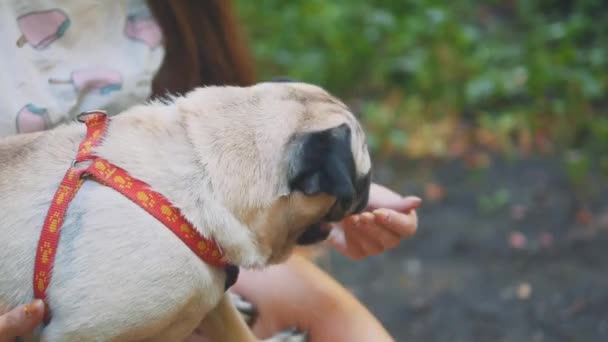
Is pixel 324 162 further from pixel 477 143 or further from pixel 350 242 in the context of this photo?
pixel 477 143

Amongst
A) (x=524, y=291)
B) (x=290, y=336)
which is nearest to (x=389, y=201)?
(x=290, y=336)

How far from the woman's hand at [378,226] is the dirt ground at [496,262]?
82 centimetres

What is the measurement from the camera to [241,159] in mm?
1287

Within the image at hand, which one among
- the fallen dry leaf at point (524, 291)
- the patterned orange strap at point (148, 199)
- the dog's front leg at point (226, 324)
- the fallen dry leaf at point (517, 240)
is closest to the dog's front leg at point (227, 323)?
the dog's front leg at point (226, 324)

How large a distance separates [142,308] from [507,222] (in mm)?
1765

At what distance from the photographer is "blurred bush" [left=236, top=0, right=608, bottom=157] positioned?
311cm

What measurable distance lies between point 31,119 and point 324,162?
21.9 inches

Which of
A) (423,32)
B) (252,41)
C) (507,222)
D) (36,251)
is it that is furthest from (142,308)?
(252,41)

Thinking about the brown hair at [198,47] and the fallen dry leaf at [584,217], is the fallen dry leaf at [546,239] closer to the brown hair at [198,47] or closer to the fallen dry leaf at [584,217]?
the fallen dry leaf at [584,217]

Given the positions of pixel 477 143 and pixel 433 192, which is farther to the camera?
pixel 477 143

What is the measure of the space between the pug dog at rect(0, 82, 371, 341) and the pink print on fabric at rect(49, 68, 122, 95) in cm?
19

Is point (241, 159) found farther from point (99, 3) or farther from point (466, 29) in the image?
point (466, 29)

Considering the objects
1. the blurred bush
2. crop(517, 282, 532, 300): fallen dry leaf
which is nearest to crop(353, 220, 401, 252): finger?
crop(517, 282, 532, 300): fallen dry leaf

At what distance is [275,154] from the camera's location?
4.25ft
